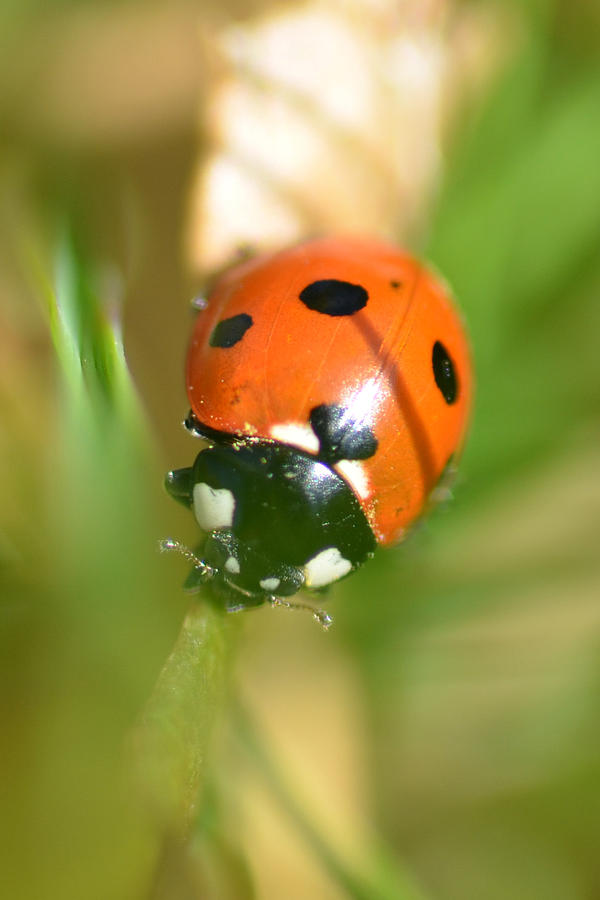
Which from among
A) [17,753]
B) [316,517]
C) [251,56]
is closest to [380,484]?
[316,517]

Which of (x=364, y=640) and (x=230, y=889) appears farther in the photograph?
(x=364, y=640)

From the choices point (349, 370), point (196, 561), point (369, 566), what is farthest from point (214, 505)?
point (369, 566)

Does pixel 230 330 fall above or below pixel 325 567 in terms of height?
above

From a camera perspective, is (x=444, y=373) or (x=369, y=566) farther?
(x=369, y=566)

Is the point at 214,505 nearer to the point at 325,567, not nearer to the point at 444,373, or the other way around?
the point at 325,567

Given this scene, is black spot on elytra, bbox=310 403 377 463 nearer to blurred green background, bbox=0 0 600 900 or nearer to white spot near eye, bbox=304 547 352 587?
white spot near eye, bbox=304 547 352 587

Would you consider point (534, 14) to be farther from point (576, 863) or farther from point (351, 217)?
point (576, 863)

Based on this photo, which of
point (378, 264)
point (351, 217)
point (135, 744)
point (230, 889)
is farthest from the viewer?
point (351, 217)

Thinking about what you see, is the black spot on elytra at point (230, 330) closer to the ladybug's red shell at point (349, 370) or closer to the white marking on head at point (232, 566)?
the ladybug's red shell at point (349, 370)
